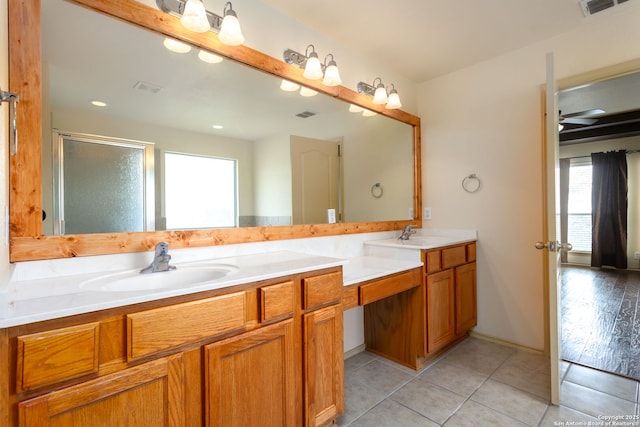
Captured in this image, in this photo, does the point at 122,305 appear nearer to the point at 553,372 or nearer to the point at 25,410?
the point at 25,410

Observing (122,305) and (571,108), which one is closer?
(122,305)

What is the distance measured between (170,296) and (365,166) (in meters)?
1.92

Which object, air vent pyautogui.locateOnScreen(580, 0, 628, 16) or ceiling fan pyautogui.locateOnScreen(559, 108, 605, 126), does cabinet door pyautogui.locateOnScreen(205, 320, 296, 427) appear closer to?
air vent pyautogui.locateOnScreen(580, 0, 628, 16)

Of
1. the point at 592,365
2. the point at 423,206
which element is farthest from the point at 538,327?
the point at 423,206

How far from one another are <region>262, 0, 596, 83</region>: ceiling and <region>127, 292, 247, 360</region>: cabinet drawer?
5.85ft

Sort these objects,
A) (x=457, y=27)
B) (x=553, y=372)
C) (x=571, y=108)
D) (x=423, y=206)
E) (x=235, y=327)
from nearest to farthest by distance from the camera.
→ (x=235, y=327) → (x=553, y=372) → (x=457, y=27) → (x=423, y=206) → (x=571, y=108)

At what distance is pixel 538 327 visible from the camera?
7.78 ft

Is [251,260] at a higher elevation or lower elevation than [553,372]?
higher

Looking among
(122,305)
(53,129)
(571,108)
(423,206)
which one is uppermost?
(571,108)

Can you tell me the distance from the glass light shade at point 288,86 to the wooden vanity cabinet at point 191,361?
1.23 metres

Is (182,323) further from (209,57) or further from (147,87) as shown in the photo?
(209,57)

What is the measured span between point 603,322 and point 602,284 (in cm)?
184

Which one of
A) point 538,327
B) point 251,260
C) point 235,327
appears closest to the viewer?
point 235,327

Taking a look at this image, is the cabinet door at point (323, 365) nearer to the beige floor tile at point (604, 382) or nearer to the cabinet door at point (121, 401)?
the cabinet door at point (121, 401)
